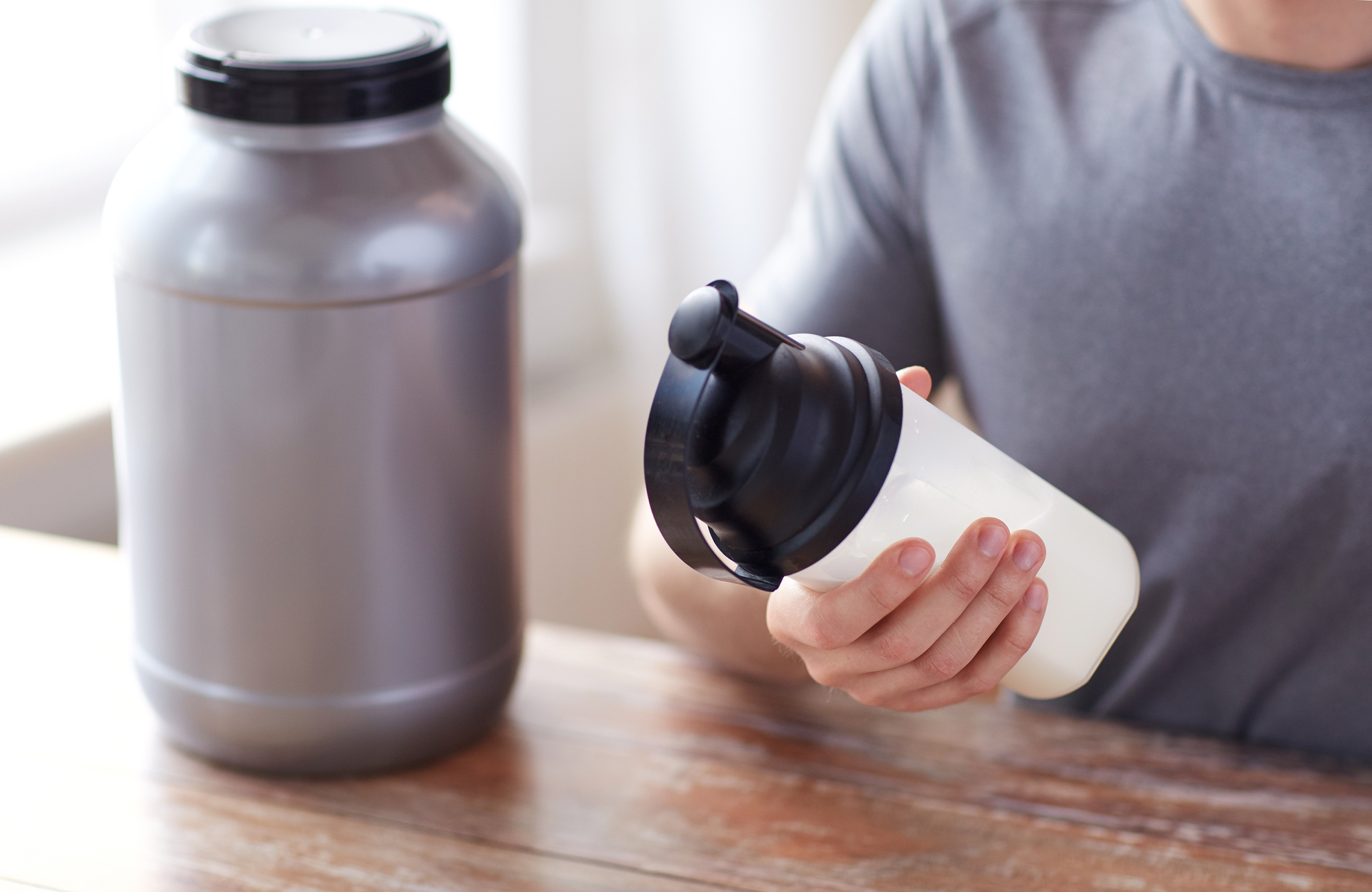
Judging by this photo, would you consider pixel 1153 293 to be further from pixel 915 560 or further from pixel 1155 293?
pixel 915 560

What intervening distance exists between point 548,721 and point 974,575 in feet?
1.04

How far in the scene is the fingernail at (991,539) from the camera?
516 millimetres

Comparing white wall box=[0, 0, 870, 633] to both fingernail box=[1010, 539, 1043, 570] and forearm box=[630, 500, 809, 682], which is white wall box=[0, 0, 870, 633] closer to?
forearm box=[630, 500, 809, 682]

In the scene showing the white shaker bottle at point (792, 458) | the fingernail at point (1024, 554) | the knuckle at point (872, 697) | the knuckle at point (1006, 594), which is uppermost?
the white shaker bottle at point (792, 458)

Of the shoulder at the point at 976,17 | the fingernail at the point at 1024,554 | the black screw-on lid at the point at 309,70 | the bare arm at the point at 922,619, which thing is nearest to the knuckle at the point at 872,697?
the bare arm at the point at 922,619

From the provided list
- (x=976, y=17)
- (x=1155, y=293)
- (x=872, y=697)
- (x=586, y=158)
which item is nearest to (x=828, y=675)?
(x=872, y=697)

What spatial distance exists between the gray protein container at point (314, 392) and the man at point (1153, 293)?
0.69 feet

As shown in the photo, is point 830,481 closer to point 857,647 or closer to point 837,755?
point 857,647

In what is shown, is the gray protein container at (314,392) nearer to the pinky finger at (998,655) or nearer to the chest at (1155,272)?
the pinky finger at (998,655)

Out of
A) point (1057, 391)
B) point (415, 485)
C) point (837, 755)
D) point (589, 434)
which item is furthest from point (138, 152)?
point (589, 434)

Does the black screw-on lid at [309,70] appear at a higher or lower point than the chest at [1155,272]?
higher

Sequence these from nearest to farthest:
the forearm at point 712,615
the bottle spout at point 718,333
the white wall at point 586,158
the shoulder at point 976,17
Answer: the bottle spout at point 718,333, the forearm at point 712,615, the shoulder at point 976,17, the white wall at point 586,158

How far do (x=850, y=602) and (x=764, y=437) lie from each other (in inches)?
3.6

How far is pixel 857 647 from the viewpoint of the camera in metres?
0.59
